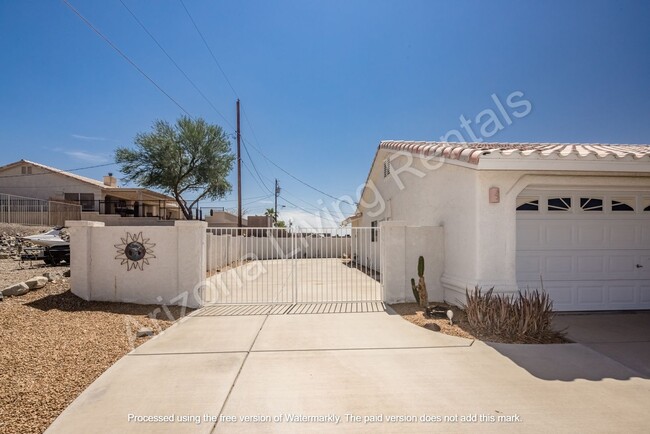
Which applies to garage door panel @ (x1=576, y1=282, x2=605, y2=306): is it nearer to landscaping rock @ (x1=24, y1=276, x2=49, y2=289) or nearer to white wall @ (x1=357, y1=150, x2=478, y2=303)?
white wall @ (x1=357, y1=150, x2=478, y2=303)

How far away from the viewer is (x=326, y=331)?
6.22 m

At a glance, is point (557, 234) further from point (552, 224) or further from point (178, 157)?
point (178, 157)

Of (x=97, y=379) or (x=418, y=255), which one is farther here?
(x=418, y=255)

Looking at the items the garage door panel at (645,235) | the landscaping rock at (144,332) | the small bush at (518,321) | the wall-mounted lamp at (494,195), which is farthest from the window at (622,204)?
the landscaping rock at (144,332)

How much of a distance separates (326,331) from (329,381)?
6.58ft

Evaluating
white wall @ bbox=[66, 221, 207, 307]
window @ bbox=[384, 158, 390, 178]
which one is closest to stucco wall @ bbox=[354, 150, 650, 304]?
white wall @ bbox=[66, 221, 207, 307]

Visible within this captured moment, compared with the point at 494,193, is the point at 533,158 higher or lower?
higher

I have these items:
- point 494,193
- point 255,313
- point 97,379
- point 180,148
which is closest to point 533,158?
point 494,193

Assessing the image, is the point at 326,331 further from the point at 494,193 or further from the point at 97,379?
the point at 494,193

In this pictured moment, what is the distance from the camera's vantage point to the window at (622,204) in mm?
7527

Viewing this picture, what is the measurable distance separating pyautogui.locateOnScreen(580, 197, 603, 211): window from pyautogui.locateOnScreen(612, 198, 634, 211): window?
33 centimetres

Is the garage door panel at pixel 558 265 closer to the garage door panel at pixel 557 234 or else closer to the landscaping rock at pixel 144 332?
the garage door panel at pixel 557 234

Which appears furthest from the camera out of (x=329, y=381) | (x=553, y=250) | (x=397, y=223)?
(x=397, y=223)

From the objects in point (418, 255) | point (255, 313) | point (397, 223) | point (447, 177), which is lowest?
point (255, 313)
